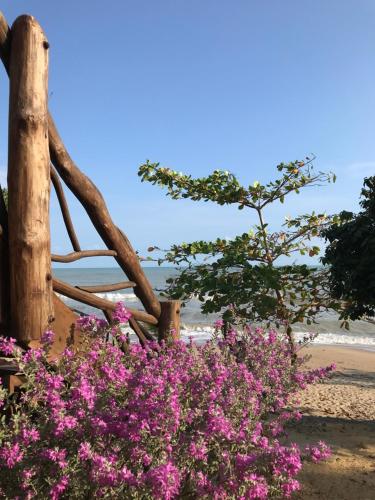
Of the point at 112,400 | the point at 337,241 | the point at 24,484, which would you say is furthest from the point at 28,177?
the point at 337,241

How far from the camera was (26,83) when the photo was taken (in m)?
3.02

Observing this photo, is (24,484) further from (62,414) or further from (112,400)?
(112,400)

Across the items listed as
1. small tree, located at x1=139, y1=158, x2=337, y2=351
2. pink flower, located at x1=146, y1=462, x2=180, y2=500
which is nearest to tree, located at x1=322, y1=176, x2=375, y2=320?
small tree, located at x1=139, y1=158, x2=337, y2=351

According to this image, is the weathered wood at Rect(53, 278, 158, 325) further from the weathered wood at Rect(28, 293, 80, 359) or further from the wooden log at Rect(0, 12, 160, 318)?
the wooden log at Rect(0, 12, 160, 318)

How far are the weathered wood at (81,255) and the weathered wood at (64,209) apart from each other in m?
0.17

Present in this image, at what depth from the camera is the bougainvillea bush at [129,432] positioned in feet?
7.14

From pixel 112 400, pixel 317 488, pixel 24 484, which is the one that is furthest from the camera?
pixel 317 488

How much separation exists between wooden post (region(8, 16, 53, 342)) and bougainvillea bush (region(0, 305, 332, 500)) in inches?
10.5

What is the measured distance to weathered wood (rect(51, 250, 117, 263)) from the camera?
349 cm

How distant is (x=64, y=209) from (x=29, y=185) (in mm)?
979

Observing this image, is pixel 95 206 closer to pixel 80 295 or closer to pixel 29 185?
pixel 80 295

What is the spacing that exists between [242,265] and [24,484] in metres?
5.35

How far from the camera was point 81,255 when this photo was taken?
→ 3.78 m

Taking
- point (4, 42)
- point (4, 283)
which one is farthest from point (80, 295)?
point (4, 42)
